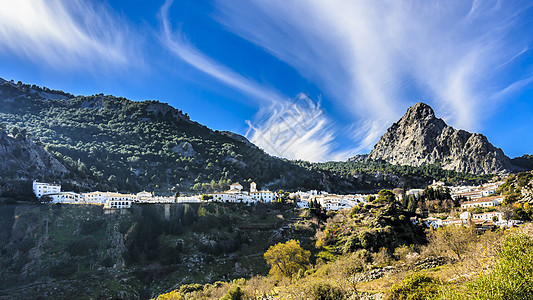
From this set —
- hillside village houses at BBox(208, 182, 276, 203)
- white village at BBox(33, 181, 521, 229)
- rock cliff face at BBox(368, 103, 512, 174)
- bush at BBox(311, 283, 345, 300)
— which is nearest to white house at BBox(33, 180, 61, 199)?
white village at BBox(33, 181, 521, 229)

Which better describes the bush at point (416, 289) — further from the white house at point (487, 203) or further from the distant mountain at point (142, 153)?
the distant mountain at point (142, 153)

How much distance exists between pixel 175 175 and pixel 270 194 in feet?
122

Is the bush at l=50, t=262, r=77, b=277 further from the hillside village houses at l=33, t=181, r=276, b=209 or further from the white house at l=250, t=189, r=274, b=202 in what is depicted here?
the white house at l=250, t=189, r=274, b=202

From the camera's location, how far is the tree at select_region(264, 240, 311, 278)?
3372 cm

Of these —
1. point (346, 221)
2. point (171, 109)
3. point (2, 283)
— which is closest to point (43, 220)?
point (2, 283)

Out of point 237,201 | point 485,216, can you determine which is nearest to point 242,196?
point 237,201

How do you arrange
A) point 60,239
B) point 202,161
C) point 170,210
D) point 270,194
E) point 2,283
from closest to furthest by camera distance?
point 2,283
point 60,239
point 170,210
point 270,194
point 202,161

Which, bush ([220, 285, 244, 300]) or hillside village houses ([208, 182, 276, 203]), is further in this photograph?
hillside village houses ([208, 182, 276, 203])

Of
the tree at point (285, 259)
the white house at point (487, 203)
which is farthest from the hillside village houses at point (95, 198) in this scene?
the white house at point (487, 203)

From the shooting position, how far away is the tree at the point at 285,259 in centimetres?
3372

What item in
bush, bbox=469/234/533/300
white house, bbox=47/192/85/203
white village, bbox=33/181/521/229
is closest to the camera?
bush, bbox=469/234/533/300

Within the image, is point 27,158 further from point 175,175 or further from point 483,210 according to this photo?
point 483,210

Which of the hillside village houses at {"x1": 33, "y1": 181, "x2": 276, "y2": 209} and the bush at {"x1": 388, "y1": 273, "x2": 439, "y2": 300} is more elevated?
the hillside village houses at {"x1": 33, "y1": 181, "x2": 276, "y2": 209}

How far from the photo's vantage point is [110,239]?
4650 cm
